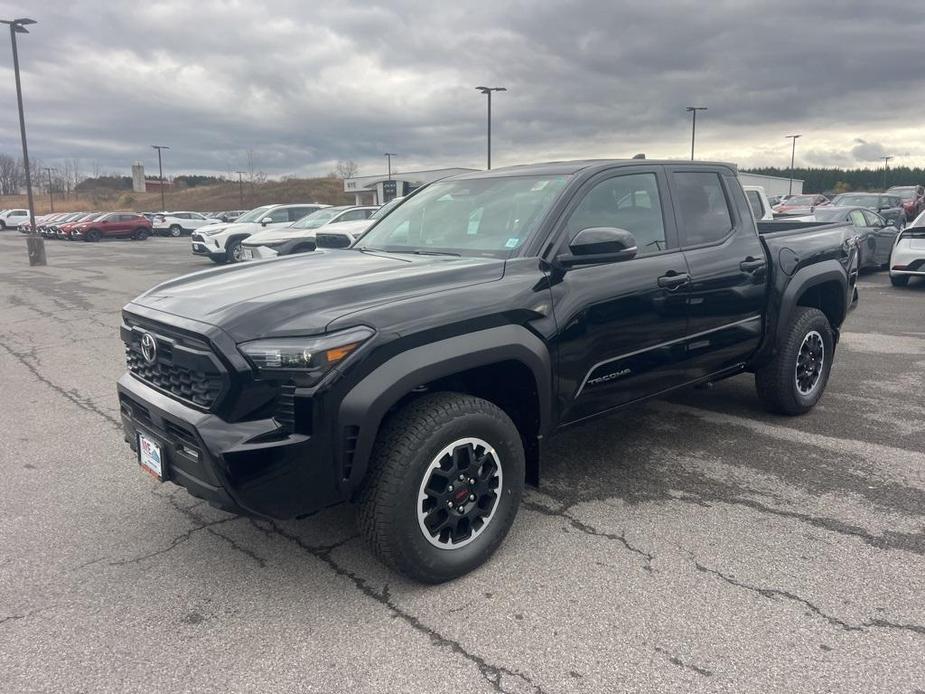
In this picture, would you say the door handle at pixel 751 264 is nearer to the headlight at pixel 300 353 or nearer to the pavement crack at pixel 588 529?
the pavement crack at pixel 588 529

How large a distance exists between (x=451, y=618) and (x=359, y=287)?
143cm

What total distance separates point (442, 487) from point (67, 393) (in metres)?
4.79

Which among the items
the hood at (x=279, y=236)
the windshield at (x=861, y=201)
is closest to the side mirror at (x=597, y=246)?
the hood at (x=279, y=236)

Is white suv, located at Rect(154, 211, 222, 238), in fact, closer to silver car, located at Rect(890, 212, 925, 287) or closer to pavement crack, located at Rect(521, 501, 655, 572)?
silver car, located at Rect(890, 212, 925, 287)

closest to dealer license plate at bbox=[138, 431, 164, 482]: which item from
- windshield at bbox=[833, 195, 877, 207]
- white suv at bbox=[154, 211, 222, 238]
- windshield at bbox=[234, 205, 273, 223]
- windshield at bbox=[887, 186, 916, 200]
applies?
windshield at bbox=[234, 205, 273, 223]

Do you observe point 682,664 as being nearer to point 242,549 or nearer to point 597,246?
point 597,246

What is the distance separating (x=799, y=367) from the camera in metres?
5.24

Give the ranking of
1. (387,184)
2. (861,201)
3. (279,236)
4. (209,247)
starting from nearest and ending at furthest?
(279,236), (861,201), (209,247), (387,184)

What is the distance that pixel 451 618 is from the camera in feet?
9.46

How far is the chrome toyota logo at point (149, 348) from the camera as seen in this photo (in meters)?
3.13

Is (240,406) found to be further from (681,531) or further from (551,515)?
(681,531)

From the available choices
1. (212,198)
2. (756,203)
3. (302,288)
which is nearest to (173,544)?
(302,288)

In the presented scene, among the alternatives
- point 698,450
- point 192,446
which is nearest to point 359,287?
point 192,446

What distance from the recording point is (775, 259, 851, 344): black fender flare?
191 inches
